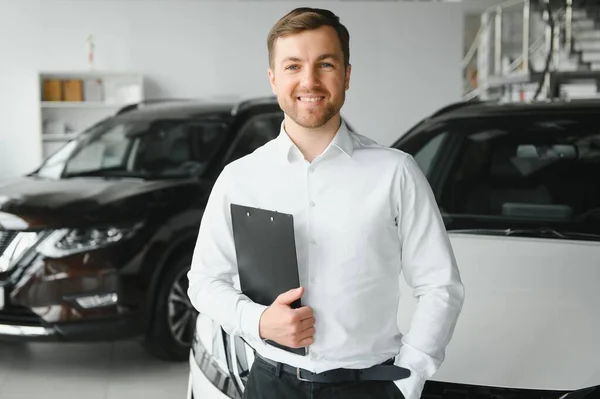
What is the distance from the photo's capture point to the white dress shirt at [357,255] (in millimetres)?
1481

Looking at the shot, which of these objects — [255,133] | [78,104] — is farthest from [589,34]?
[255,133]

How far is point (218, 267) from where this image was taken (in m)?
1.60

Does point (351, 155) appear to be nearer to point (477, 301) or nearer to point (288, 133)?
point (288, 133)

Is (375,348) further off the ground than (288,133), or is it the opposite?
(288,133)

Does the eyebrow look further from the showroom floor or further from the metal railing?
the metal railing

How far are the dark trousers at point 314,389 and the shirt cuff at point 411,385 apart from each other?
0.05ft

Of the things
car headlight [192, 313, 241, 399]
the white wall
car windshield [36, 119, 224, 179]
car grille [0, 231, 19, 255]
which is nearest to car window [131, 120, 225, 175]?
car windshield [36, 119, 224, 179]

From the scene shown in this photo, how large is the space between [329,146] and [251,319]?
320 millimetres

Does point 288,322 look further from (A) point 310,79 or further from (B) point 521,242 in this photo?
(B) point 521,242

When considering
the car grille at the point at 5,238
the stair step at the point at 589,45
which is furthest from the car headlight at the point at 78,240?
the stair step at the point at 589,45

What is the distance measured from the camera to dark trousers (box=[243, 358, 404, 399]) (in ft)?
4.97

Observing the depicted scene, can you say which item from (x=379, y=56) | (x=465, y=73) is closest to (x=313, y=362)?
(x=379, y=56)

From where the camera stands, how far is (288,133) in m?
1.57

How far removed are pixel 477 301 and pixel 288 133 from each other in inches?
34.4
